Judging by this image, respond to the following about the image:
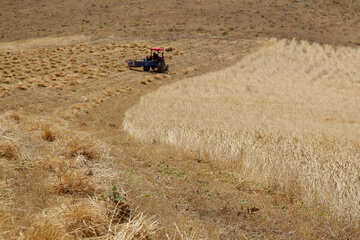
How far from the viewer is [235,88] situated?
915 inches

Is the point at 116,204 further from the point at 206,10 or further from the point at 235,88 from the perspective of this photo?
the point at 206,10

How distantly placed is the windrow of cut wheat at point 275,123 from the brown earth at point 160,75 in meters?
0.52

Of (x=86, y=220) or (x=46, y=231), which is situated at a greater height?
(x=46, y=231)

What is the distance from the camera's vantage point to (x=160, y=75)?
1087 inches

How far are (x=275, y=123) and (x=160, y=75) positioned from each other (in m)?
15.2

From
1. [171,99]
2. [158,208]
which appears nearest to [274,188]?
[158,208]

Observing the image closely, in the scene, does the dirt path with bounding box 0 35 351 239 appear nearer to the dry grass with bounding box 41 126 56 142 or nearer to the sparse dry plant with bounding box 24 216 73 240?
the sparse dry plant with bounding box 24 216 73 240

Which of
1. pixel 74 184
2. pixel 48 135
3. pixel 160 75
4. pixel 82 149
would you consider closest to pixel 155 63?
pixel 160 75

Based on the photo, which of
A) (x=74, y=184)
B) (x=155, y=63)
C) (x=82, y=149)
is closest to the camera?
(x=74, y=184)

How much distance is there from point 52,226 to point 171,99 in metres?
16.3

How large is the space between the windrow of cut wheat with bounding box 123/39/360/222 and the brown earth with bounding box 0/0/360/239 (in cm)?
52

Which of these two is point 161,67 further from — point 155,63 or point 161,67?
point 155,63

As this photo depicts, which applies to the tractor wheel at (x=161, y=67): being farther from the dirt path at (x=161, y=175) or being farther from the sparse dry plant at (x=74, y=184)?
the sparse dry plant at (x=74, y=184)

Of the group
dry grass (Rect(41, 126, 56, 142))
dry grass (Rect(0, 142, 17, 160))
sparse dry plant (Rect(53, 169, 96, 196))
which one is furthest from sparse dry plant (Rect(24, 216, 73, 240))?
dry grass (Rect(41, 126, 56, 142))
